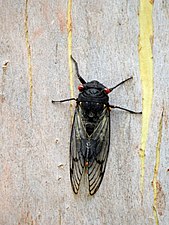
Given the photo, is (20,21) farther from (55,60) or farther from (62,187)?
(62,187)

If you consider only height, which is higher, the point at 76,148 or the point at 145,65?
the point at 145,65

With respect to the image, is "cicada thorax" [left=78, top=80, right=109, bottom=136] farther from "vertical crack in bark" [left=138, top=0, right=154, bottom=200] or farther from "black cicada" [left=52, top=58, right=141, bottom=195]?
"vertical crack in bark" [left=138, top=0, right=154, bottom=200]

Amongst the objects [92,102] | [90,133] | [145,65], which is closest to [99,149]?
[90,133]

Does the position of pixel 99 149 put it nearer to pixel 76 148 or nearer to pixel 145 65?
pixel 76 148

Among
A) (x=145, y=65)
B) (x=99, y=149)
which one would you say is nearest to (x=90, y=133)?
(x=99, y=149)

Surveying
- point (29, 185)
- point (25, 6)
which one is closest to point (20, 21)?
point (25, 6)

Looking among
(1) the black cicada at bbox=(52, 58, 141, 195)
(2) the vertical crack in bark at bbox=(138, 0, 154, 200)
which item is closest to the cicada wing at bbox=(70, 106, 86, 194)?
(1) the black cicada at bbox=(52, 58, 141, 195)

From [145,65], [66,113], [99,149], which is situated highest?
[145,65]
